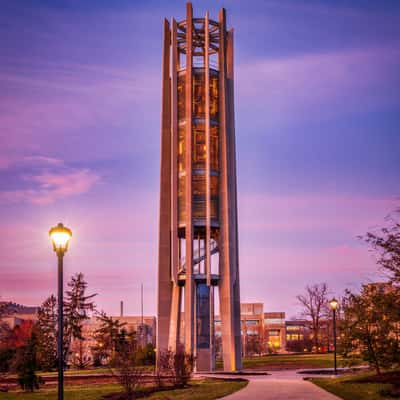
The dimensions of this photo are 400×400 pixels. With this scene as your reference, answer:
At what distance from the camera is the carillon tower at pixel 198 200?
1965 inches

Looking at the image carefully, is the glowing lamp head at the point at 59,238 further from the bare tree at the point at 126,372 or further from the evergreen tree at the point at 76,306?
Result: the evergreen tree at the point at 76,306

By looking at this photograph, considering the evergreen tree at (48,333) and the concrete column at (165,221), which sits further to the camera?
the evergreen tree at (48,333)

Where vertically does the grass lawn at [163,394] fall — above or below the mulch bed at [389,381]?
below

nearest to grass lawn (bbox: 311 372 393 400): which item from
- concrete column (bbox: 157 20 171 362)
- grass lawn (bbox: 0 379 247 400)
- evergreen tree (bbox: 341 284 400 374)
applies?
evergreen tree (bbox: 341 284 400 374)

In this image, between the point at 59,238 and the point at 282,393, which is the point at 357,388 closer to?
→ the point at 282,393

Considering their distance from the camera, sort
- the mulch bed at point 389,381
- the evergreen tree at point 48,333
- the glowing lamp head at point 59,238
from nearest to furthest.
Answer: the glowing lamp head at point 59,238 → the mulch bed at point 389,381 → the evergreen tree at point 48,333

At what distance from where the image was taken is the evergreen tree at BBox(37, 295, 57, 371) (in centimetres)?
5766

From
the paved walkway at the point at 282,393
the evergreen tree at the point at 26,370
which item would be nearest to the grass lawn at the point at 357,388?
the paved walkway at the point at 282,393

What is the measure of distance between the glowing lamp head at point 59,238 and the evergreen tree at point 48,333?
4334 centimetres

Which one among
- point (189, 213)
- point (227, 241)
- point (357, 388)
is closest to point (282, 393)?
point (357, 388)

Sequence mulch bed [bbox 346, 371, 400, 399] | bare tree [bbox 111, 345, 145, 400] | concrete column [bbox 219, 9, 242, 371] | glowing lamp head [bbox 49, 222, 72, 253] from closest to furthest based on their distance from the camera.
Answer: glowing lamp head [bbox 49, 222, 72, 253] → mulch bed [bbox 346, 371, 400, 399] → bare tree [bbox 111, 345, 145, 400] → concrete column [bbox 219, 9, 242, 371]

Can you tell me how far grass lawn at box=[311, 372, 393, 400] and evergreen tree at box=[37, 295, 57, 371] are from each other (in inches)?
1350

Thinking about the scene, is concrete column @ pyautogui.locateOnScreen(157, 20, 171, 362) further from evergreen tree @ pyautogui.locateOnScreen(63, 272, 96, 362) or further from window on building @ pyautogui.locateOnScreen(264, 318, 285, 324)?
window on building @ pyautogui.locateOnScreen(264, 318, 285, 324)

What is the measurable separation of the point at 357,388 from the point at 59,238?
14076 mm
